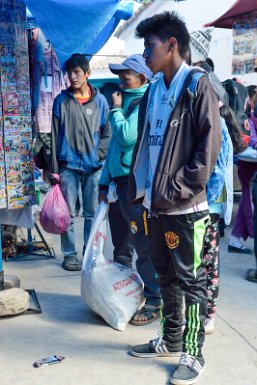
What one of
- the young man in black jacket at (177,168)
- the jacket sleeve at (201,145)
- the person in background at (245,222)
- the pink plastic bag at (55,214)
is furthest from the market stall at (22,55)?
the person in background at (245,222)

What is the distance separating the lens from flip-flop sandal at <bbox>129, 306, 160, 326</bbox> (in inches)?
151

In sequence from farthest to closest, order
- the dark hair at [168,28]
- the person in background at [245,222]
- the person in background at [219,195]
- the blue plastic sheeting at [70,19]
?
the person in background at [245,222], the blue plastic sheeting at [70,19], the person in background at [219,195], the dark hair at [168,28]

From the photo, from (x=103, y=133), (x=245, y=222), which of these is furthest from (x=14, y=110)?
(x=245, y=222)

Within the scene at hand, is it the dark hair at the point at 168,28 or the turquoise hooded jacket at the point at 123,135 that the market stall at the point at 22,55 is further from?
the dark hair at the point at 168,28

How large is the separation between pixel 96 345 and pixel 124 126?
1.47 metres

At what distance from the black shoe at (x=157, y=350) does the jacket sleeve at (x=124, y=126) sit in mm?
1349

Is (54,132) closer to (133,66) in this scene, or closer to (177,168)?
(133,66)

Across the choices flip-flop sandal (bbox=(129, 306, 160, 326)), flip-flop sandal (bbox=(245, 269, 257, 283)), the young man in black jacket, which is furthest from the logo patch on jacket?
flip-flop sandal (bbox=(245, 269, 257, 283))

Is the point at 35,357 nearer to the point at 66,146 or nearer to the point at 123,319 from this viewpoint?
the point at 123,319

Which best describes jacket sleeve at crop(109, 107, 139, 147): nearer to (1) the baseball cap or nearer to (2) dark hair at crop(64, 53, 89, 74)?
(1) the baseball cap

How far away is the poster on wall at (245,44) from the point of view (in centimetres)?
618

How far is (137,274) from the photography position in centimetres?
402

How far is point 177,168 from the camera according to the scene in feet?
9.35

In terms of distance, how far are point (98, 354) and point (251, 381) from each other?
938 mm
